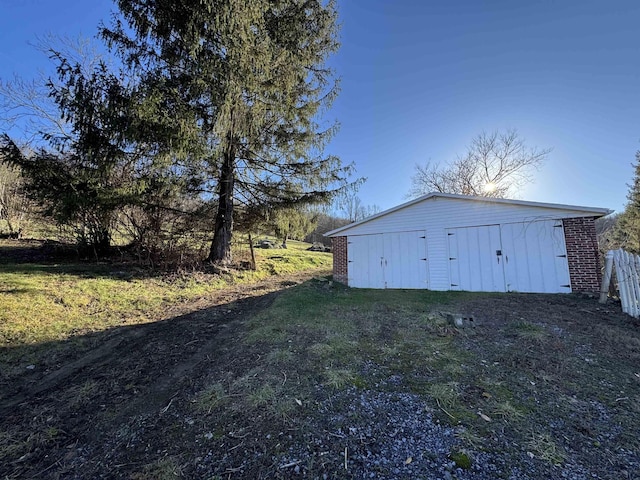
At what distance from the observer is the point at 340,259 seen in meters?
10.6

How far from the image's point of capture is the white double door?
24.0 ft

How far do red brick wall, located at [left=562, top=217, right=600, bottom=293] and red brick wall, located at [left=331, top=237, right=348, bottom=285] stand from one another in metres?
6.54

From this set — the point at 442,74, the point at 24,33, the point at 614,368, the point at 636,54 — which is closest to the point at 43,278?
the point at 24,33

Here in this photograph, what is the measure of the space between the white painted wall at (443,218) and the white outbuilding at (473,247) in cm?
2

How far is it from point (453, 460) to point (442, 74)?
1168 centimetres

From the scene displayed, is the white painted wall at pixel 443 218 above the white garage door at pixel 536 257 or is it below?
above

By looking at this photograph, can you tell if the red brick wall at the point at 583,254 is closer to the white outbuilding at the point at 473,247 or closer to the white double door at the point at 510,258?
the white outbuilding at the point at 473,247

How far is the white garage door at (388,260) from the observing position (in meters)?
9.03

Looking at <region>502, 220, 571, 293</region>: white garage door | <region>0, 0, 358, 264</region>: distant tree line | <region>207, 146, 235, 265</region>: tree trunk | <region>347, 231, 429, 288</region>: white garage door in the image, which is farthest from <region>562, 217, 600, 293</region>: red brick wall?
<region>207, 146, 235, 265</region>: tree trunk

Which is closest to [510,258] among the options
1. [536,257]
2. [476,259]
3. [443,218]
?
[536,257]

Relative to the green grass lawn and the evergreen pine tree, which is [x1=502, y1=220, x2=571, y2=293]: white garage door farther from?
the green grass lawn

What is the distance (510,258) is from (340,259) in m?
5.49

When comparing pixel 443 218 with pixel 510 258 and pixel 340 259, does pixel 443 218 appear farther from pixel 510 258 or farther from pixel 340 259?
pixel 340 259

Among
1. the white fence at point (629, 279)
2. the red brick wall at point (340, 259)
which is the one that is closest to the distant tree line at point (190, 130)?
the red brick wall at point (340, 259)
